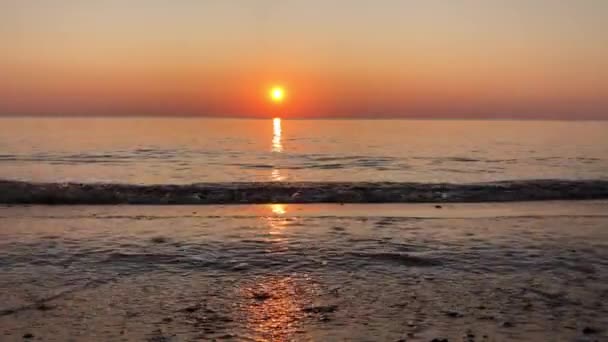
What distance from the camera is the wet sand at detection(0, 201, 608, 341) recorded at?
555cm

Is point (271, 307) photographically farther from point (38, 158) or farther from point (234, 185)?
point (38, 158)

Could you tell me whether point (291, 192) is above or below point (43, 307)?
below

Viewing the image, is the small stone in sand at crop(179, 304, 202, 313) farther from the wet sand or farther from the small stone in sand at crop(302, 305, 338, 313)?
the small stone in sand at crop(302, 305, 338, 313)

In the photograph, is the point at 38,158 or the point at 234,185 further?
the point at 38,158

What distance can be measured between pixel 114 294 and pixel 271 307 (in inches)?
79.2

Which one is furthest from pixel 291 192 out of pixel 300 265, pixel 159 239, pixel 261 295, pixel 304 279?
pixel 261 295

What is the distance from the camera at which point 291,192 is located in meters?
19.3

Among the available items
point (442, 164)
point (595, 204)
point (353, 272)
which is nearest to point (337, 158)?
point (442, 164)

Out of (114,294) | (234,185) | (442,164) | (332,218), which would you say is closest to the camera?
(114,294)

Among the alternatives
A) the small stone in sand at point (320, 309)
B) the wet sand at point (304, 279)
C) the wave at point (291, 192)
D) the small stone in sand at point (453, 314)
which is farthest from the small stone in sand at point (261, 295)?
the wave at point (291, 192)

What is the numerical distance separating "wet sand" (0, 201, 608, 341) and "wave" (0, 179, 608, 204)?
479cm

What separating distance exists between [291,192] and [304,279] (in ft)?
38.9

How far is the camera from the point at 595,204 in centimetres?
1694

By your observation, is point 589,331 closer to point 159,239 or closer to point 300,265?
point 300,265
